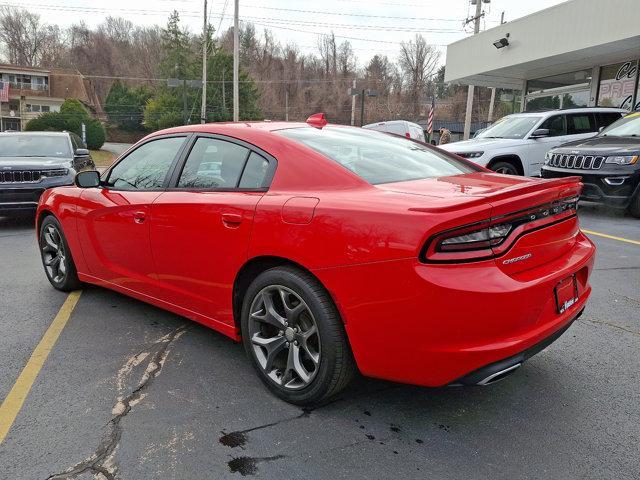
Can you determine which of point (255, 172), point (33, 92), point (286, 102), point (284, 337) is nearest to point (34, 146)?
point (255, 172)

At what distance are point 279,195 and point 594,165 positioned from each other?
23.6 feet

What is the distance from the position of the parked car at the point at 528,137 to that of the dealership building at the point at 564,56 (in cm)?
330

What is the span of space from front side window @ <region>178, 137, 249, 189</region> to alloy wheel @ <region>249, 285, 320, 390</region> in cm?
76

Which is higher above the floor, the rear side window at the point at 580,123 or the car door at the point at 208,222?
the rear side window at the point at 580,123

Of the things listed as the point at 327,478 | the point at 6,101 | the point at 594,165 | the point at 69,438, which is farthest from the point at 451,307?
the point at 6,101

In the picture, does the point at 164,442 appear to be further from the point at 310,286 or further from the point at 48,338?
the point at 48,338

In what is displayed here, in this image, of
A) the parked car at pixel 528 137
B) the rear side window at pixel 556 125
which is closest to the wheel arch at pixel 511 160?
the parked car at pixel 528 137

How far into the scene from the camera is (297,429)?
254cm

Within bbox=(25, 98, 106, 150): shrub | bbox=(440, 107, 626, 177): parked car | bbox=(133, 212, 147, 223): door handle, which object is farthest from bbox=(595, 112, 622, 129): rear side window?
bbox=(25, 98, 106, 150): shrub

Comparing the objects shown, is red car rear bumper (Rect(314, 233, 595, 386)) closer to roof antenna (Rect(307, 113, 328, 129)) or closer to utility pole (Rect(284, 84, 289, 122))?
roof antenna (Rect(307, 113, 328, 129))

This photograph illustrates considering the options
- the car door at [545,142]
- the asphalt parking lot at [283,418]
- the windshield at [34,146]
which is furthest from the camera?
the car door at [545,142]

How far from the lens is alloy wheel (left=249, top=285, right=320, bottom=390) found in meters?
2.65

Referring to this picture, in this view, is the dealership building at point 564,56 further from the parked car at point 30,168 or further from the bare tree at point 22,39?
the bare tree at point 22,39

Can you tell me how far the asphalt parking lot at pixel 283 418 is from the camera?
2262mm
